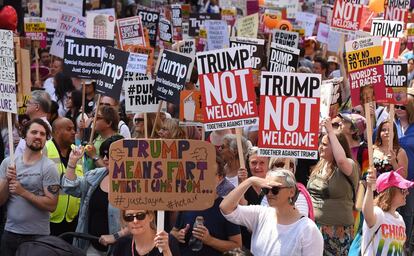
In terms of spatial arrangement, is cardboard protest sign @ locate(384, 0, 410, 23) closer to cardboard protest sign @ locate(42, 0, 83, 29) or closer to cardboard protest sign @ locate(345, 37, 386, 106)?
cardboard protest sign @ locate(42, 0, 83, 29)

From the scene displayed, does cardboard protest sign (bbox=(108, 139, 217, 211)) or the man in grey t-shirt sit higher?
cardboard protest sign (bbox=(108, 139, 217, 211))

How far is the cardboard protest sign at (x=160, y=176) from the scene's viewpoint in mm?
8109

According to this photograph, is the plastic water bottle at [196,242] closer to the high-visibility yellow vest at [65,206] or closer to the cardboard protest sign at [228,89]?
the cardboard protest sign at [228,89]

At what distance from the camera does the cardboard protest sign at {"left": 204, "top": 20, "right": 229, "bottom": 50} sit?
18938mm

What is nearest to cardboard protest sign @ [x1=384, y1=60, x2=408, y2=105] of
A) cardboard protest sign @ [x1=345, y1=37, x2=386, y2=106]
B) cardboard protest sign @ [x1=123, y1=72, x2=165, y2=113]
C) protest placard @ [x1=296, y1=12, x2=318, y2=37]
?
cardboard protest sign @ [x1=345, y1=37, x2=386, y2=106]

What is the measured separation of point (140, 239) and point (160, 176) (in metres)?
0.45

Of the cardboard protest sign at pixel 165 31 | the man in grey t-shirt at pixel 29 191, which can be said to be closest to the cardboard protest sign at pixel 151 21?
the cardboard protest sign at pixel 165 31

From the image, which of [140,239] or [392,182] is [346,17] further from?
[140,239]

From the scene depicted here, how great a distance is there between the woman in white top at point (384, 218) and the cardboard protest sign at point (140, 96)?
153 inches

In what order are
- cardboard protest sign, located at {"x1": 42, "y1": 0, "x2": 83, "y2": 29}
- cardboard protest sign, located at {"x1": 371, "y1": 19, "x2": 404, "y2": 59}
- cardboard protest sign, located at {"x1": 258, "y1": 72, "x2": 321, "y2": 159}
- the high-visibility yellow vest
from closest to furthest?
cardboard protest sign, located at {"x1": 258, "y1": 72, "x2": 321, "y2": 159}, the high-visibility yellow vest, cardboard protest sign, located at {"x1": 371, "y1": 19, "x2": 404, "y2": 59}, cardboard protest sign, located at {"x1": 42, "y1": 0, "x2": 83, "y2": 29}

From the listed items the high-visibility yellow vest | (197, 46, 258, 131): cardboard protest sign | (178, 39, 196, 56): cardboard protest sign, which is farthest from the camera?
(178, 39, 196, 56): cardboard protest sign

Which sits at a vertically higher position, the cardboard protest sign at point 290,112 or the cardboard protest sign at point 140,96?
the cardboard protest sign at point 290,112

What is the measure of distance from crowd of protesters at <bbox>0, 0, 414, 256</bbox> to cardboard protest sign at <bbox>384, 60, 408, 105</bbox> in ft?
0.81

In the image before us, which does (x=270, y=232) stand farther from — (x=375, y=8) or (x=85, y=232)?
(x=375, y=8)
